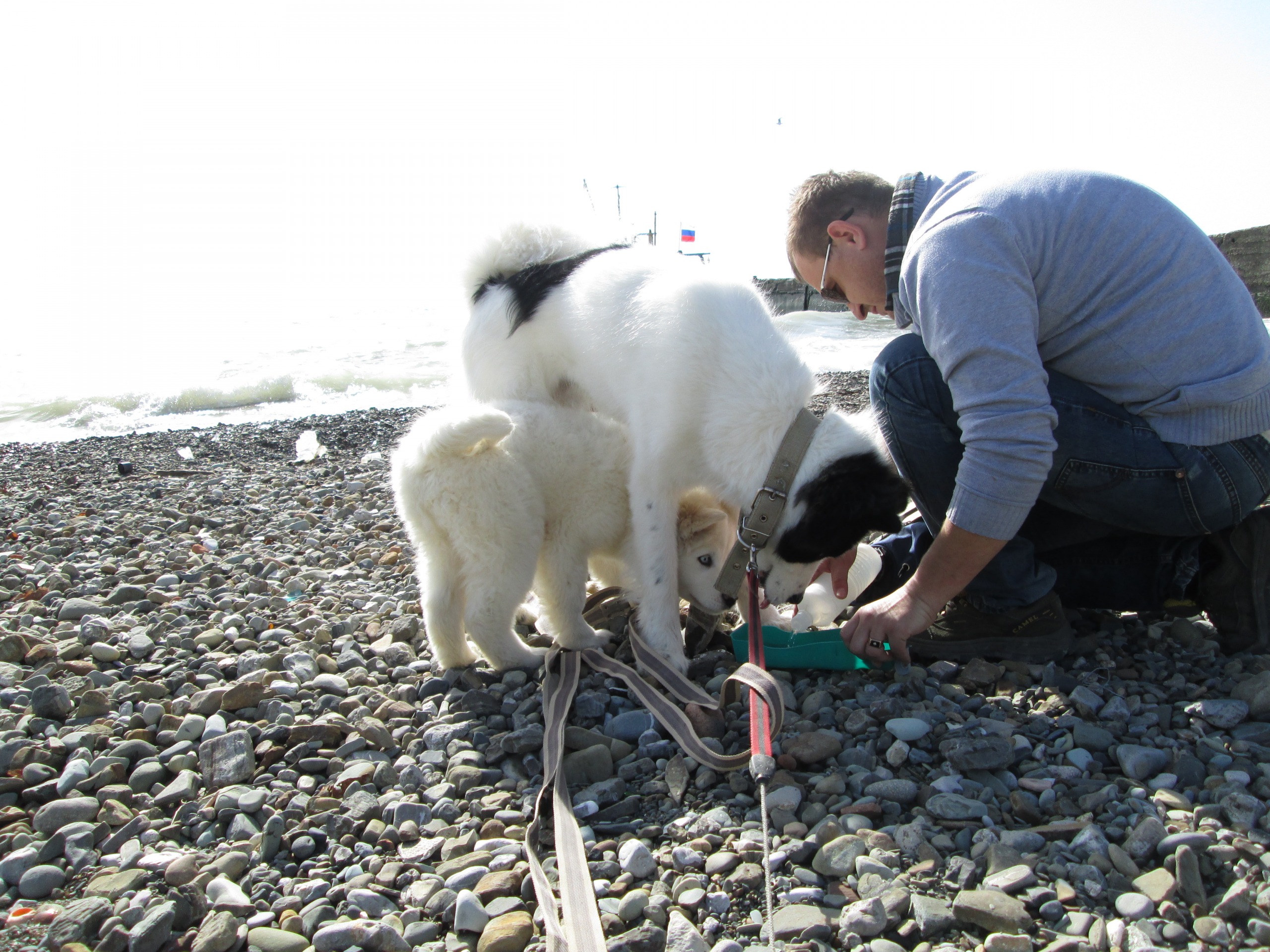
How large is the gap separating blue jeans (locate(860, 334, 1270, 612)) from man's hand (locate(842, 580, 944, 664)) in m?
0.32

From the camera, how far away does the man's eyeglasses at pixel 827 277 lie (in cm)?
245

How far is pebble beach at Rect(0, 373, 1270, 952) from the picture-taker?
144cm

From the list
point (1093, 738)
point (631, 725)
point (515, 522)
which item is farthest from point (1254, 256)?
point (631, 725)

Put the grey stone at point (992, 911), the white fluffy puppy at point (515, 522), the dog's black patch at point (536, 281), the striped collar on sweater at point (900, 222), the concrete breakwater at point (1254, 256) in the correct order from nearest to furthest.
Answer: the grey stone at point (992, 911) → the striped collar on sweater at point (900, 222) → the white fluffy puppy at point (515, 522) → the dog's black patch at point (536, 281) → the concrete breakwater at point (1254, 256)

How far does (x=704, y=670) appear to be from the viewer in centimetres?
258

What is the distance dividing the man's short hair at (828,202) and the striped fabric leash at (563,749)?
135cm

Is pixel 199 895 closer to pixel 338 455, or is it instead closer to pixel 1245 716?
pixel 1245 716

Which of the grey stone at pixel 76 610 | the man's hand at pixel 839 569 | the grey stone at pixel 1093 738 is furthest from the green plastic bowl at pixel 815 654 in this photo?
the grey stone at pixel 76 610

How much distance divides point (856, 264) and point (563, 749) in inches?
64.9

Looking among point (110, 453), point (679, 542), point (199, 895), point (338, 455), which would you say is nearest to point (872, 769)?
point (679, 542)

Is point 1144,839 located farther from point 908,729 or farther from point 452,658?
point 452,658

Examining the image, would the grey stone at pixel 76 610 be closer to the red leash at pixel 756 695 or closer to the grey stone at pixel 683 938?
the red leash at pixel 756 695

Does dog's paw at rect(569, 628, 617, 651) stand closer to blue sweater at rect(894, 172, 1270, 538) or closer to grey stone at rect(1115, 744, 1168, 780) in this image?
blue sweater at rect(894, 172, 1270, 538)

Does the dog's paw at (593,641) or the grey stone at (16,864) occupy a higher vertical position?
the grey stone at (16,864)
